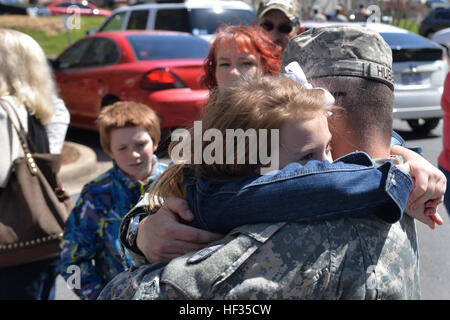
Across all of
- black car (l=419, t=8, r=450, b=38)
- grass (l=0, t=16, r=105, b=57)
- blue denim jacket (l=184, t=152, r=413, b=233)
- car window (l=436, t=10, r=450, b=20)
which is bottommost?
grass (l=0, t=16, r=105, b=57)

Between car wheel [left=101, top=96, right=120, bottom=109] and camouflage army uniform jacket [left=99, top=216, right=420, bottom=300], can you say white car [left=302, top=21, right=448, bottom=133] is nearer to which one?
car wheel [left=101, top=96, right=120, bottom=109]

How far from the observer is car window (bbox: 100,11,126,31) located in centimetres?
1107

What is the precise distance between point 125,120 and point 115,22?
9016 millimetres

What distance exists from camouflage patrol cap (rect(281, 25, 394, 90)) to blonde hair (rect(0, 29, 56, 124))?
1.70 metres

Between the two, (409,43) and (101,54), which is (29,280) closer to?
(101,54)

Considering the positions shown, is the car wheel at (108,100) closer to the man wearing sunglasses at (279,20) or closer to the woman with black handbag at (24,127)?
the man wearing sunglasses at (279,20)

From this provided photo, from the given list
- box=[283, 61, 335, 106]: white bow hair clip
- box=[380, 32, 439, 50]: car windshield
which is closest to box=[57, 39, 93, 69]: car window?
box=[380, 32, 439, 50]: car windshield

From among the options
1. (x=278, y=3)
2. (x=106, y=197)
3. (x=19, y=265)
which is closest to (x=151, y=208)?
(x=106, y=197)

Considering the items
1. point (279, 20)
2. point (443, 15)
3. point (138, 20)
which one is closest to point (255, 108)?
point (279, 20)

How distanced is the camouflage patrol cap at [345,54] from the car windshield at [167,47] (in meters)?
5.86

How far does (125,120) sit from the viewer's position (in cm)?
279
